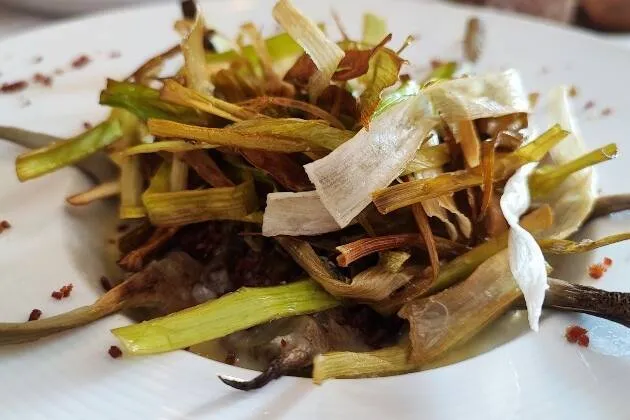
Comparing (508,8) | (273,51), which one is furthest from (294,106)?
(508,8)

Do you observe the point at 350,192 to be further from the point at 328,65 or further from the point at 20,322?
the point at 20,322

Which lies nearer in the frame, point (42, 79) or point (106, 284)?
point (106, 284)

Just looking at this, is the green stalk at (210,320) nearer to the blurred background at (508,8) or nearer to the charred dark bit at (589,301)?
the charred dark bit at (589,301)

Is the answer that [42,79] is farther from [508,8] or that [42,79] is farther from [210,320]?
[508,8]

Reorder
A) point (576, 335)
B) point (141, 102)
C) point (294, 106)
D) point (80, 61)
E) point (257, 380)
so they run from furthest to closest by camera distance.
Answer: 1. point (80, 61)
2. point (141, 102)
3. point (294, 106)
4. point (576, 335)
5. point (257, 380)

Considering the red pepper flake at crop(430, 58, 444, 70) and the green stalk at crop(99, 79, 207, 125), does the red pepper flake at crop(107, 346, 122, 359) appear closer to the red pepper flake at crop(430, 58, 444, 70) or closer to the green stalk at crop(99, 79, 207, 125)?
the green stalk at crop(99, 79, 207, 125)

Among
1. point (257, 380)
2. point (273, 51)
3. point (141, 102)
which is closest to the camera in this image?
point (257, 380)
